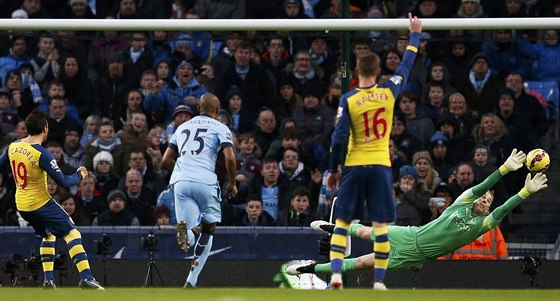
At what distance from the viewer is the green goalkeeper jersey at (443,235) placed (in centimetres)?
1398

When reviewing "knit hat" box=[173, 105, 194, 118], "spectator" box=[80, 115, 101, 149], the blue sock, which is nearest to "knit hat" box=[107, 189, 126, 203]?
"spectator" box=[80, 115, 101, 149]

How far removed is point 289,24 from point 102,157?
3158 mm

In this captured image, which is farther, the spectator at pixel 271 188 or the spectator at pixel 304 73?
the spectator at pixel 304 73

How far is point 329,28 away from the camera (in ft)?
46.2

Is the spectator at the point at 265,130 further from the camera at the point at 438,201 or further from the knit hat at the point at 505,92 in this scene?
the knit hat at the point at 505,92

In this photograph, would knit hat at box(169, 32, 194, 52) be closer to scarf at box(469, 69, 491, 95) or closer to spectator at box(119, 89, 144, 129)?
spectator at box(119, 89, 144, 129)

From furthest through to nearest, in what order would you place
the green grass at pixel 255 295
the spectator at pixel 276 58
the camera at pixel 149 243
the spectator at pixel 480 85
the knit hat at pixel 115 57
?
the knit hat at pixel 115 57 < the spectator at pixel 276 58 < the spectator at pixel 480 85 < the camera at pixel 149 243 < the green grass at pixel 255 295

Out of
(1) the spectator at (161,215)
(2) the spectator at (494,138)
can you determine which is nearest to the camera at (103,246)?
(1) the spectator at (161,215)

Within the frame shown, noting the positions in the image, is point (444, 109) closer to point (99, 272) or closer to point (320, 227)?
point (320, 227)

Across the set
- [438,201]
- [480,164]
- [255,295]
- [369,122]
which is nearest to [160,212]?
[438,201]

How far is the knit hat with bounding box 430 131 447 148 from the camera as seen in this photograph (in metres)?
15.6

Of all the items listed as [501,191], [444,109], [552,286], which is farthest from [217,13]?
[552,286]

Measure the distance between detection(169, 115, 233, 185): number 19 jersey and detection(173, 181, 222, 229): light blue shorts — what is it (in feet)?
0.20

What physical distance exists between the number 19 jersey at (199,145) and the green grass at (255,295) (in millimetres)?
1638
